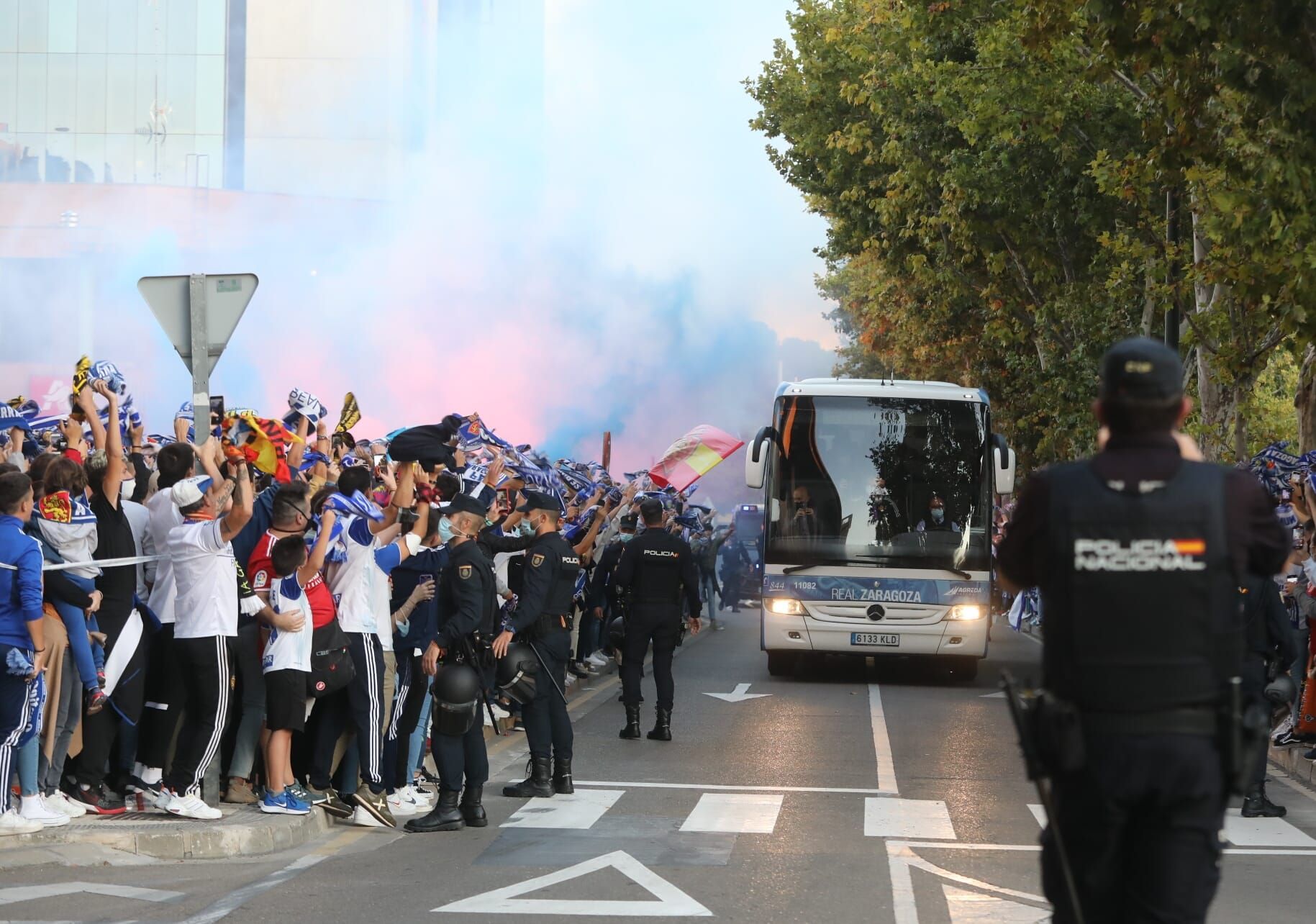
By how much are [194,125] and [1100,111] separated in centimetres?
1937

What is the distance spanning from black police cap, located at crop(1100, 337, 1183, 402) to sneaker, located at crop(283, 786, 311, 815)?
587 cm

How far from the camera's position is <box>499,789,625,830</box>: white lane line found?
938 cm

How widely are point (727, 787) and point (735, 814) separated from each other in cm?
114

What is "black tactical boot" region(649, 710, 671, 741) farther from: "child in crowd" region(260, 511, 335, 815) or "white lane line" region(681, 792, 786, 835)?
"child in crowd" region(260, 511, 335, 815)

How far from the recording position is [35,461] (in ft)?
28.0

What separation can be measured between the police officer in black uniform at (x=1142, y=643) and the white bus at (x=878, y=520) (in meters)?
14.0

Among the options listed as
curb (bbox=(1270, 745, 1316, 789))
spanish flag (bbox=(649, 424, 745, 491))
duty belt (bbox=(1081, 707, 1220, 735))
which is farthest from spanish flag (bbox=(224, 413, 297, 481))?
spanish flag (bbox=(649, 424, 745, 491))

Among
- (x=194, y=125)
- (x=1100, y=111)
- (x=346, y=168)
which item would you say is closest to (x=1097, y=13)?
(x=1100, y=111)

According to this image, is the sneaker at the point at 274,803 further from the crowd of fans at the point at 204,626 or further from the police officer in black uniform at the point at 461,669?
the police officer in black uniform at the point at 461,669

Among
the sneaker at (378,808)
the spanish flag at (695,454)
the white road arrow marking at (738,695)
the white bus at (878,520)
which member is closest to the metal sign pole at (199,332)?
the sneaker at (378,808)

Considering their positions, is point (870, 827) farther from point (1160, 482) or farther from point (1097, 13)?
point (1097, 13)

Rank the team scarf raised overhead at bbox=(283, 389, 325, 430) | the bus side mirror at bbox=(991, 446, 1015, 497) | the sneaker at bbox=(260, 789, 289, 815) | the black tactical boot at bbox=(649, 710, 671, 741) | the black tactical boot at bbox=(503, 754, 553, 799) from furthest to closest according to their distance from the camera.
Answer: the bus side mirror at bbox=(991, 446, 1015, 497) < the black tactical boot at bbox=(649, 710, 671, 741) < the team scarf raised overhead at bbox=(283, 389, 325, 430) < the black tactical boot at bbox=(503, 754, 553, 799) < the sneaker at bbox=(260, 789, 289, 815)

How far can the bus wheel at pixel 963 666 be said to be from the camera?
19.1 metres

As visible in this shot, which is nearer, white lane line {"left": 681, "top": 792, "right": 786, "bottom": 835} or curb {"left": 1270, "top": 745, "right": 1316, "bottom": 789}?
white lane line {"left": 681, "top": 792, "right": 786, "bottom": 835}
